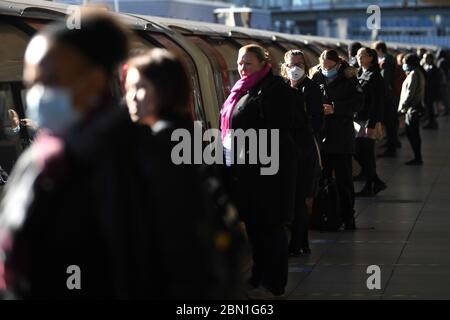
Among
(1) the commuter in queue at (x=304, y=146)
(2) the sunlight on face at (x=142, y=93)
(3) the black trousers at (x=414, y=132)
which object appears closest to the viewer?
(2) the sunlight on face at (x=142, y=93)

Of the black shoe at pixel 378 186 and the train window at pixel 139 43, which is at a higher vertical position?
the train window at pixel 139 43

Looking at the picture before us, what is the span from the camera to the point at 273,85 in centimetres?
891

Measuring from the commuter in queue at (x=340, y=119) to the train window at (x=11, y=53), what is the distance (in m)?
3.58

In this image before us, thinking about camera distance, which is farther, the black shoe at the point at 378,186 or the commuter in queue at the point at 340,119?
the black shoe at the point at 378,186

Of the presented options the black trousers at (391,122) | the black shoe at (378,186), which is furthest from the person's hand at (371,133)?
the black trousers at (391,122)

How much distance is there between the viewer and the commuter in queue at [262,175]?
28.6ft

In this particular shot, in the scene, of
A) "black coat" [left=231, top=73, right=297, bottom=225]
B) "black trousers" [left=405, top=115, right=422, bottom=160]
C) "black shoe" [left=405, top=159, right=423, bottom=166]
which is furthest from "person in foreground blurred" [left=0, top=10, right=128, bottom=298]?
"black shoe" [left=405, top=159, right=423, bottom=166]

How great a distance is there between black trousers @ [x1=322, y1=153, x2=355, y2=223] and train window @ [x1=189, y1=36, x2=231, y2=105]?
9.23 ft

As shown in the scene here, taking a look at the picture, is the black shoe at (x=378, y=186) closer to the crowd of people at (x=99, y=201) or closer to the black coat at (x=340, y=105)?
the black coat at (x=340, y=105)

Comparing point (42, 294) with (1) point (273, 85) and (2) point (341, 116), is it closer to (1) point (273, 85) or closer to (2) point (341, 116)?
(1) point (273, 85)

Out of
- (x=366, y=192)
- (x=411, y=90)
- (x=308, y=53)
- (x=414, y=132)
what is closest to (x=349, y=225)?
(x=366, y=192)

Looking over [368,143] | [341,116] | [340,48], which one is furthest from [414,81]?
[340,48]

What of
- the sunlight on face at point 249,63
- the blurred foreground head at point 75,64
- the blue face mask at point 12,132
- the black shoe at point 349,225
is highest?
the blurred foreground head at point 75,64
